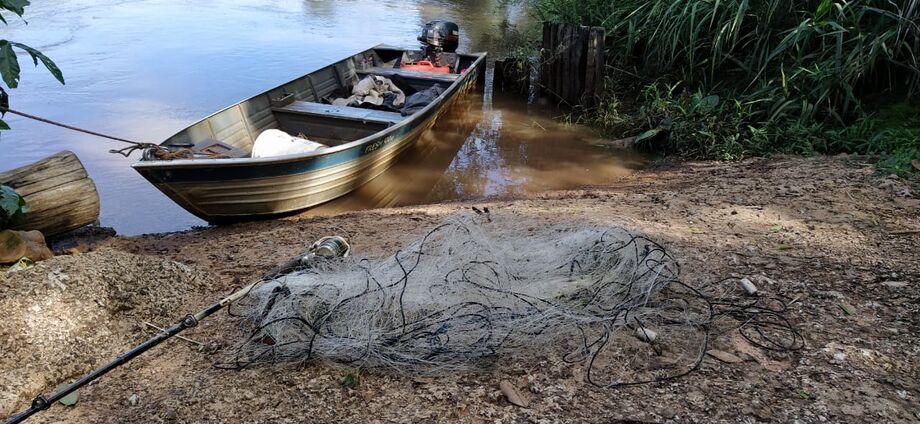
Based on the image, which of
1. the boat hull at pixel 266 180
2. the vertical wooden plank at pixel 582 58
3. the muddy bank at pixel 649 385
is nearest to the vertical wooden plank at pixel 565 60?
the vertical wooden plank at pixel 582 58

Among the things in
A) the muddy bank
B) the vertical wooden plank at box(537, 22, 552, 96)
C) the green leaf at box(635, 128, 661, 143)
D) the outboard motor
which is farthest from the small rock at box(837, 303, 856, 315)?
the outboard motor

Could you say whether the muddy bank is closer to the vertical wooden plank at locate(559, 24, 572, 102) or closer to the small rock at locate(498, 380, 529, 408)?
the small rock at locate(498, 380, 529, 408)

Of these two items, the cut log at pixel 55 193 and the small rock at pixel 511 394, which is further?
the cut log at pixel 55 193

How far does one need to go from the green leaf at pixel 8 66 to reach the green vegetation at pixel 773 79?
6905 mm

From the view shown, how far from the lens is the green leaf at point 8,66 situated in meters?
3.11

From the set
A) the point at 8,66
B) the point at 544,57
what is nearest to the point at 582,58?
the point at 544,57

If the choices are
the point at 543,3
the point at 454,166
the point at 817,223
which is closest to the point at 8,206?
the point at 454,166

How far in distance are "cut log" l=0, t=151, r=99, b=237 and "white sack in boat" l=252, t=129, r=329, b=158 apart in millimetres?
1605

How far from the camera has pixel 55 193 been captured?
5430 mm

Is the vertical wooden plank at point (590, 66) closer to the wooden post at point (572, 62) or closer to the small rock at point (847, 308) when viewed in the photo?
the wooden post at point (572, 62)

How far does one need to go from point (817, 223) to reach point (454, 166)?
4.78 meters

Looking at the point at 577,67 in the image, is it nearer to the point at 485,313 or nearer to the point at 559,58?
the point at 559,58

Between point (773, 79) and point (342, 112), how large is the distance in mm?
5608

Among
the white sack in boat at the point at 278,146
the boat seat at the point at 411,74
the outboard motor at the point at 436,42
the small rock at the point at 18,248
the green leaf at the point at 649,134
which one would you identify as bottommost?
the small rock at the point at 18,248
